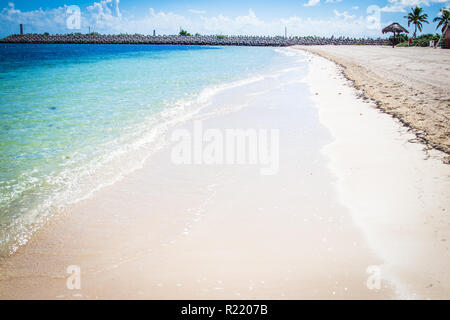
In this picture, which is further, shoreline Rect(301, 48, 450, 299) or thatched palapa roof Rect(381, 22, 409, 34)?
thatched palapa roof Rect(381, 22, 409, 34)

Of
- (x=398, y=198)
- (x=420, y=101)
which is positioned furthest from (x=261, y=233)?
(x=420, y=101)

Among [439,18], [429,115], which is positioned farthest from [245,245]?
[439,18]

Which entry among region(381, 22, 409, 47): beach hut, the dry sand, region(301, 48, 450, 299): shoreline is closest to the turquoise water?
region(301, 48, 450, 299): shoreline

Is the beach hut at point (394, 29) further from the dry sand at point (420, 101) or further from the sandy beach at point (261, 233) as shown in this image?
the sandy beach at point (261, 233)

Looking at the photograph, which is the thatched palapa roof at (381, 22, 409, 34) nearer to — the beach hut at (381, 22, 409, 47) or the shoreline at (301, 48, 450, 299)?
the beach hut at (381, 22, 409, 47)

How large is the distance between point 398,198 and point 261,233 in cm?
199

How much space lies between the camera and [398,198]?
11.2ft

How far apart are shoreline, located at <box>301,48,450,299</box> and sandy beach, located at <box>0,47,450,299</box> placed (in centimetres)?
1

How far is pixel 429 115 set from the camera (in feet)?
20.6

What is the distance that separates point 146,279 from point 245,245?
1.05 m

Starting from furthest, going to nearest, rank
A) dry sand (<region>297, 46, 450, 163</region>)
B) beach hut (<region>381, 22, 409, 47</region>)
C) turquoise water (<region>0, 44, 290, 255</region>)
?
beach hut (<region>381, 22, 409, 47</region>) → dry sand (<region>297, 46, 450, 163</region>) → turquoise water (<region>0, 44, 290, 255</region>)

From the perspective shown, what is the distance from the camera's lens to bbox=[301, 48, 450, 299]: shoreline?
2376 mm

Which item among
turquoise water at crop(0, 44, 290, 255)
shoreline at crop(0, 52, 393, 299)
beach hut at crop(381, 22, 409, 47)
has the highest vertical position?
beach hut at crop(381, 22, 409, 47)
